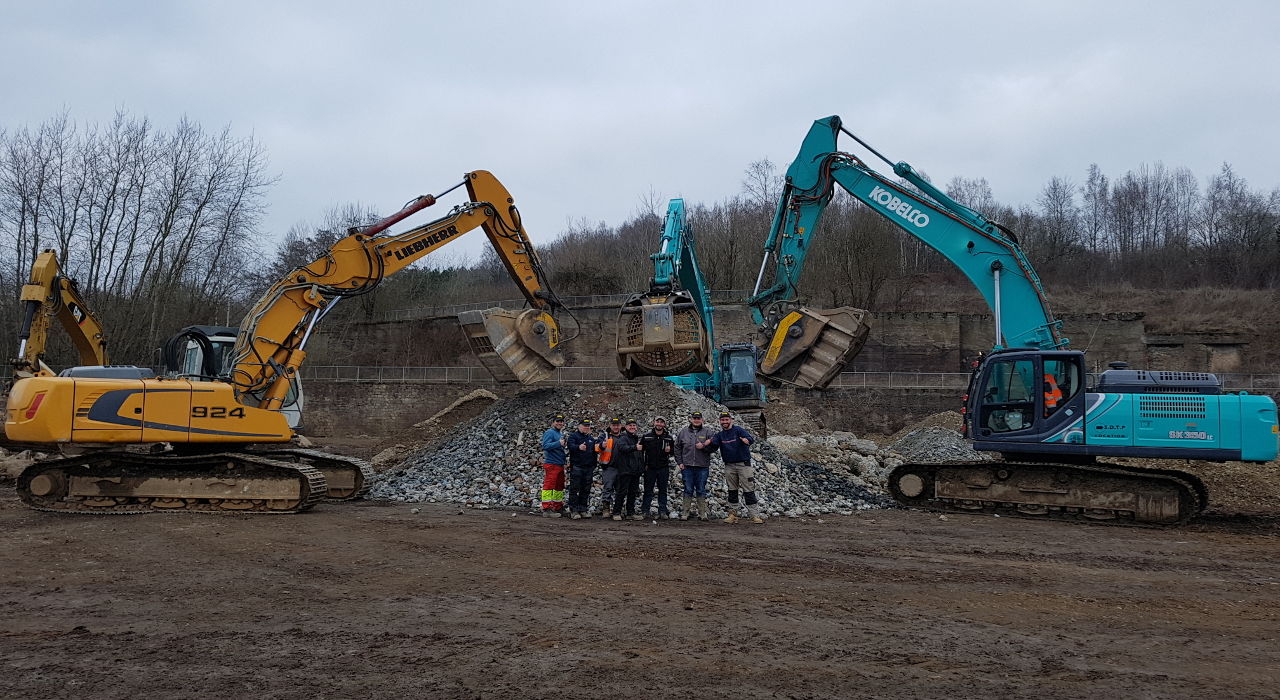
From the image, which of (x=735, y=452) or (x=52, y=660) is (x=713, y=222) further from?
(x=52, y=660)

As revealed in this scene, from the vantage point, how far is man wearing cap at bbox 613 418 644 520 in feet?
35.9

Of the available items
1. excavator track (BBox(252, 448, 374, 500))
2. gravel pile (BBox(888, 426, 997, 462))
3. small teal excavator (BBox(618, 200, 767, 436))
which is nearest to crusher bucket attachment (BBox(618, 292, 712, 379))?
small teal excavator (BBox(618, 200, 767, 436))

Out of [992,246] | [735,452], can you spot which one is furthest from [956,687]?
[992,246]

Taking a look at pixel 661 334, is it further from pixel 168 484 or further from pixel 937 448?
pixel 937 448

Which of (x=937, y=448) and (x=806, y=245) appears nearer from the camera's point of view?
(x=806, y=245)

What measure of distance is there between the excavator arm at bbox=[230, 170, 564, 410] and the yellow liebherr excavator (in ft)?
0.06

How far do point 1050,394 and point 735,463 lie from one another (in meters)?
4.29

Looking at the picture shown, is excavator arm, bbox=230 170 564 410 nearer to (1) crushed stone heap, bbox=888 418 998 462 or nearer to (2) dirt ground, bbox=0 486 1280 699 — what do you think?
(2) dirt ground, bbox=0 486 1280 699

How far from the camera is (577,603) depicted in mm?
6379

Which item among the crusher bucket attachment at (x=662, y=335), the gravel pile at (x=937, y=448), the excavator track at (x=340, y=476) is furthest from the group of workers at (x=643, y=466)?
the gravel pile at (x=937, y=448)

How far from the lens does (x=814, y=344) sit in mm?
11992

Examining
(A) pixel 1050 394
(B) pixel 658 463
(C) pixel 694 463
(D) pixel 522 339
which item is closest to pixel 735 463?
(C) pixel 694 463

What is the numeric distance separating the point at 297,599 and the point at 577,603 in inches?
86.6

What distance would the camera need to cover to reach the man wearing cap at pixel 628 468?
10938 mm
